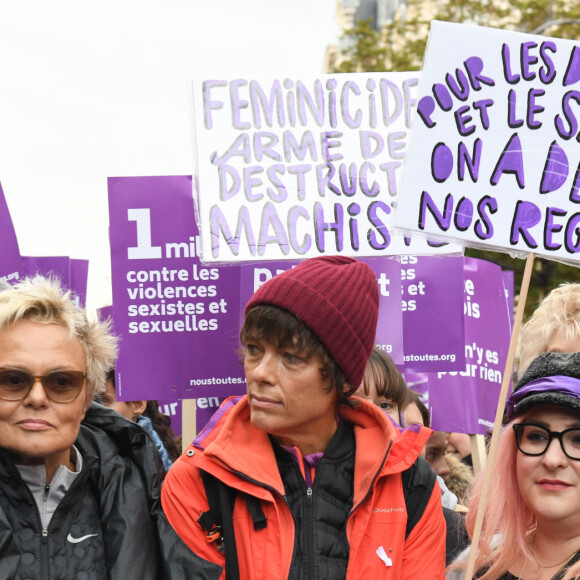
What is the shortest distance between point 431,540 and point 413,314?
2492 mm

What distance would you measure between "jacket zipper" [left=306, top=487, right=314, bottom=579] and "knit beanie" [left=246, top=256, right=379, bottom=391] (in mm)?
372

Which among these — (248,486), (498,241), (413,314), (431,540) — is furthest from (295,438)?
(413,314)

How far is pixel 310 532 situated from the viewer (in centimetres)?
261

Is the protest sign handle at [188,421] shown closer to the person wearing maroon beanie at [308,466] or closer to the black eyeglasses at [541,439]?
the person wearing maroon beanie at [308,466]

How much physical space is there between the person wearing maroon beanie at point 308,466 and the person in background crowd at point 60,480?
10cm

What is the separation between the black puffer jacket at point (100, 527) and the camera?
2.44 meters

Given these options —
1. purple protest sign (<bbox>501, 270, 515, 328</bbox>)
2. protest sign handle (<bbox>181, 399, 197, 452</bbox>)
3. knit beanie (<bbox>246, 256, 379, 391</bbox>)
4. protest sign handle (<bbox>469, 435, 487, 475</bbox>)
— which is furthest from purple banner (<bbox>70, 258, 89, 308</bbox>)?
knit beanie (<bbox>246, 256, 379, 391</bbox>)

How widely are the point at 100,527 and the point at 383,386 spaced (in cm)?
166

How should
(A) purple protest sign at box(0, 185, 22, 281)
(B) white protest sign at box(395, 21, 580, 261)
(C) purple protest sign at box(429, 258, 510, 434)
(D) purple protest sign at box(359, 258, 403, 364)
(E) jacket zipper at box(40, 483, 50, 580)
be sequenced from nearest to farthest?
(E) jacket zipper at box(40, 483, 50, 580), (B) white protest sign at box(395, 21, 580, 261), (D) purple protest sign at box(359, 258, 403, 364), (A) purple protest sign at box(0, 185, 22, 281), (C) purple protest sign at box(429, 258, 510, 434)

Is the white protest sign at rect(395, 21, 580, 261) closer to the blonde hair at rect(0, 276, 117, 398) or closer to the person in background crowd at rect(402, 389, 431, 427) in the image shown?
the blonde hair at rect(0, 276, 117, 398)

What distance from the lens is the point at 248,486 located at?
2596 millimetres

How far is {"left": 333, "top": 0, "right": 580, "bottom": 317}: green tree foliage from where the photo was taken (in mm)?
18094

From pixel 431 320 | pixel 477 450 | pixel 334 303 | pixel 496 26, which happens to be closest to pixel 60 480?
pixel 334 303

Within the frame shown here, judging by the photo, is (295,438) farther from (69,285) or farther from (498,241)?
(69,285)
